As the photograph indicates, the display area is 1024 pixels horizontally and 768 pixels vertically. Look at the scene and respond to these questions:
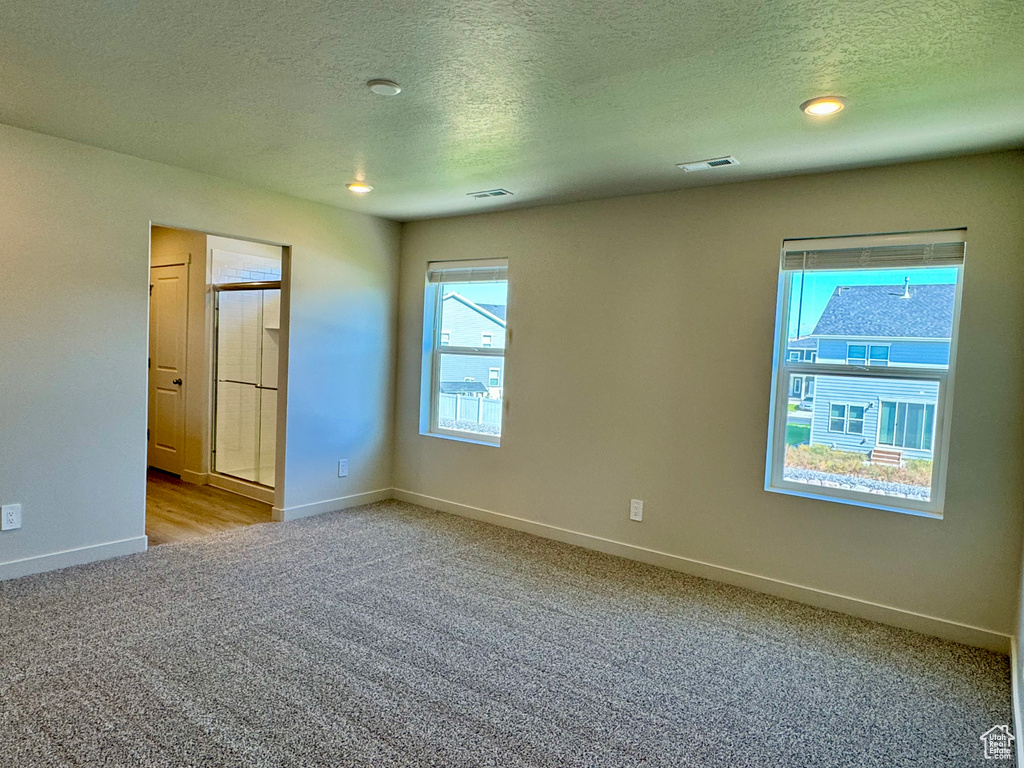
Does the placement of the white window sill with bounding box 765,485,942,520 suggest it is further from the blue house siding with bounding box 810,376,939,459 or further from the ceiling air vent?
the ceiling air vent

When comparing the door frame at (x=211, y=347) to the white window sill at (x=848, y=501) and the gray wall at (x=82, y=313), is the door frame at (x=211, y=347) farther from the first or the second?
the white window sill at (x=848, y=501)

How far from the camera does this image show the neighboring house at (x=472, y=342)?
182 inches

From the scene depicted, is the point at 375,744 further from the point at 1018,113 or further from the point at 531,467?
the point at 1018,113

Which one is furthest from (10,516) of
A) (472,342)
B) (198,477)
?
(472,342)

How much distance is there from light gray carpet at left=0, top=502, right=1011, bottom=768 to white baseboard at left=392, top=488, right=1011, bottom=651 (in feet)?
0.26

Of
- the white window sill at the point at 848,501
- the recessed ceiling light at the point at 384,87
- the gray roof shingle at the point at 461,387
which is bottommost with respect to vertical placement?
the white window sill at the point at 848,501

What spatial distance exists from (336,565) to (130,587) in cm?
101

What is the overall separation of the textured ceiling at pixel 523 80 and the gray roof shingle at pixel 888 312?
0.64 meters

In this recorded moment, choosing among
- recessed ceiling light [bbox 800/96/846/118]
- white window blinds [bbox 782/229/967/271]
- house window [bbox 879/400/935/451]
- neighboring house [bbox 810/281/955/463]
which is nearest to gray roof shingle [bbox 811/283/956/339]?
neighboring house [bbox 810/281/955/463]

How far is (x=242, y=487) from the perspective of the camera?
16.9 ft

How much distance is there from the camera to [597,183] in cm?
363

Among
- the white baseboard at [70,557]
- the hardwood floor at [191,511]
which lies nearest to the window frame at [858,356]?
the hardwood floor at [191,511]

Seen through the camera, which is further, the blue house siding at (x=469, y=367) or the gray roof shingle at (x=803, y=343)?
the blue house siding at (x=469, y=367)

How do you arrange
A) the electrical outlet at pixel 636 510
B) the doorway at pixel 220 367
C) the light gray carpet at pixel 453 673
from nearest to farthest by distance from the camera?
the light gray carpet at pixel 453 673
the electrical outlet at pixel 636 510
the doorway at pixel 220 367
